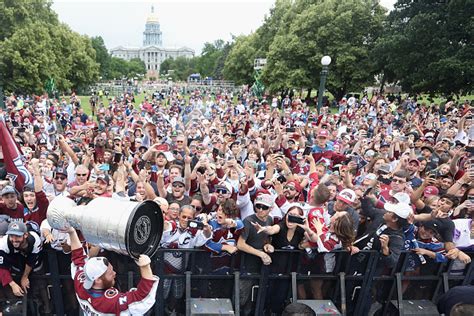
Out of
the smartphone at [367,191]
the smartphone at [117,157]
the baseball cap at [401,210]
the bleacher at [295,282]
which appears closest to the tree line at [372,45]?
the smartphone at [367,191]

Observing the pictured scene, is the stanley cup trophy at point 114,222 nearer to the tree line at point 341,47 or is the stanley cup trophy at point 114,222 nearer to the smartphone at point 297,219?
the smartphone at point 297,219

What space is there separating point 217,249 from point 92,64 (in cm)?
5852

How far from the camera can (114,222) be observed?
9.98ft

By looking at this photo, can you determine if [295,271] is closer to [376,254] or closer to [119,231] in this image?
[376,254]

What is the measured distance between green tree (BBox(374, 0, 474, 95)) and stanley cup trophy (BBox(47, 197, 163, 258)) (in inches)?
1154

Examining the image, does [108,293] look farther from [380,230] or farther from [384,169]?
[384,169]

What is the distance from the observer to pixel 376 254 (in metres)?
4.52

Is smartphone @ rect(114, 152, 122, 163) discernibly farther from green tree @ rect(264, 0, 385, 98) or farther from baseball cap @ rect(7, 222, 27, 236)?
green tree @ rect(264, 0, 385, 98)

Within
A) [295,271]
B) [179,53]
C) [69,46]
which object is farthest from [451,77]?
[179,53]

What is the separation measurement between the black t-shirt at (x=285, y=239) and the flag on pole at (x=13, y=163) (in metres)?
3.89

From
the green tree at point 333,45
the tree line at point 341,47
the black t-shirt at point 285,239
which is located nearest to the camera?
the black t-shirt at point 285,239

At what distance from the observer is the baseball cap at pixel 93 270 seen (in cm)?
331

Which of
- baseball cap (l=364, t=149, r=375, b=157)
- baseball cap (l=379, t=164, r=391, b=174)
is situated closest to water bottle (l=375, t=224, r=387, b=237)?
baseball cap (l=379, t=164, r=391, b=174)

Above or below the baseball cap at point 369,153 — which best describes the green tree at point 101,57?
above
